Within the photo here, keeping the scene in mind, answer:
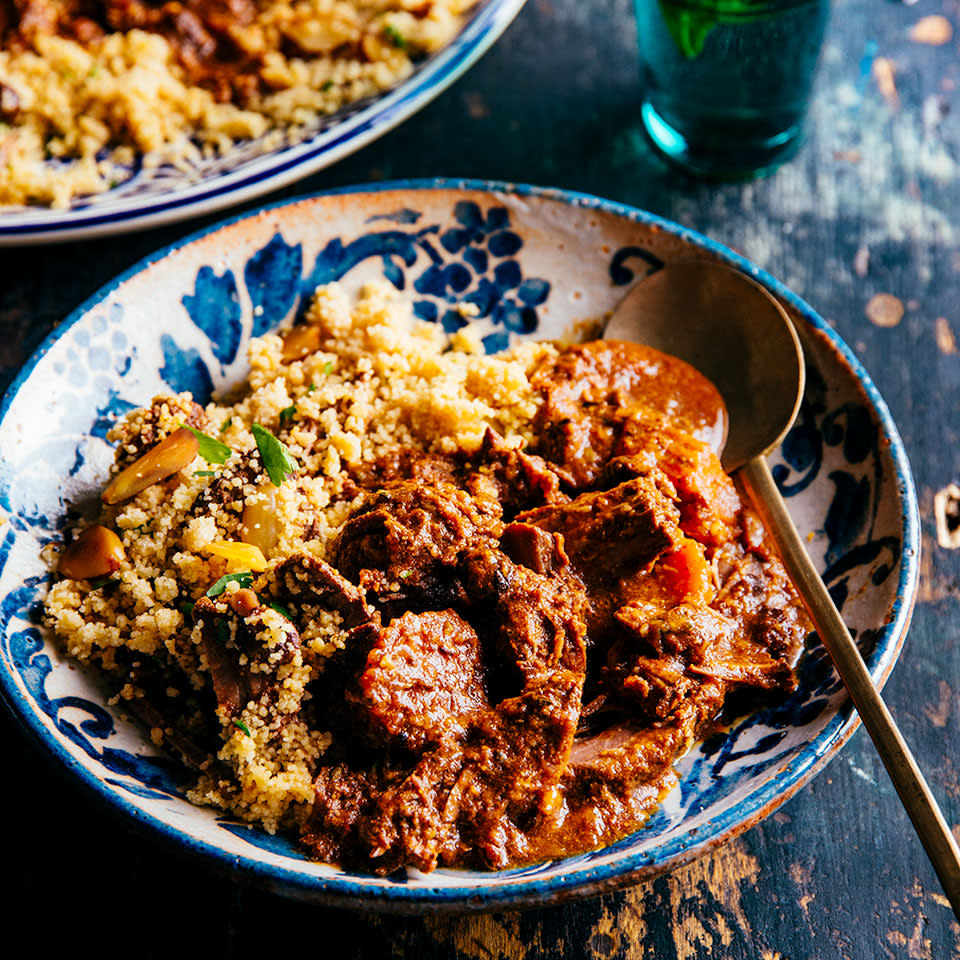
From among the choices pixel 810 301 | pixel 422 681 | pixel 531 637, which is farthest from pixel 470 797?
pixel 810 301

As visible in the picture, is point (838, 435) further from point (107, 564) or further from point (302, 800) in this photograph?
point (107, 564)

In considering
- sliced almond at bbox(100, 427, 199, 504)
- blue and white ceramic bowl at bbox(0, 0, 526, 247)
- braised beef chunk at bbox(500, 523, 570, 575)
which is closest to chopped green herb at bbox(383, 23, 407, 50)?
blue and white ceramic bowl at bbox(0, 0, 526, 247)

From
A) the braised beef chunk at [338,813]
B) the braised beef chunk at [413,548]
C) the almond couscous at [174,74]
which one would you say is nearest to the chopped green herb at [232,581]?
the braised beef chunk at [413,548]

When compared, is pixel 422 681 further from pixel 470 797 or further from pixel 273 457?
pixel 273 457

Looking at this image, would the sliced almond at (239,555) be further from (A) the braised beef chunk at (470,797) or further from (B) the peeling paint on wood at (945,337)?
(B) the peeling paint on wood at (945,337)

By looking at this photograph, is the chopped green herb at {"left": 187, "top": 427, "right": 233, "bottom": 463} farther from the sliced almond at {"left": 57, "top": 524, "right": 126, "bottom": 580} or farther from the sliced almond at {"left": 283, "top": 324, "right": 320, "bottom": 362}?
the sliced almond at {"left": 283, "top": 324, "right": 320, "bottom": 362}

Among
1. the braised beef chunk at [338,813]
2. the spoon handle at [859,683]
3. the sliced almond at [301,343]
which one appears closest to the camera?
the spoon handle at [859,683]

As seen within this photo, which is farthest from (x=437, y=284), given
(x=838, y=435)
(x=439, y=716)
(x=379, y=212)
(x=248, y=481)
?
(x=439, y=716)
